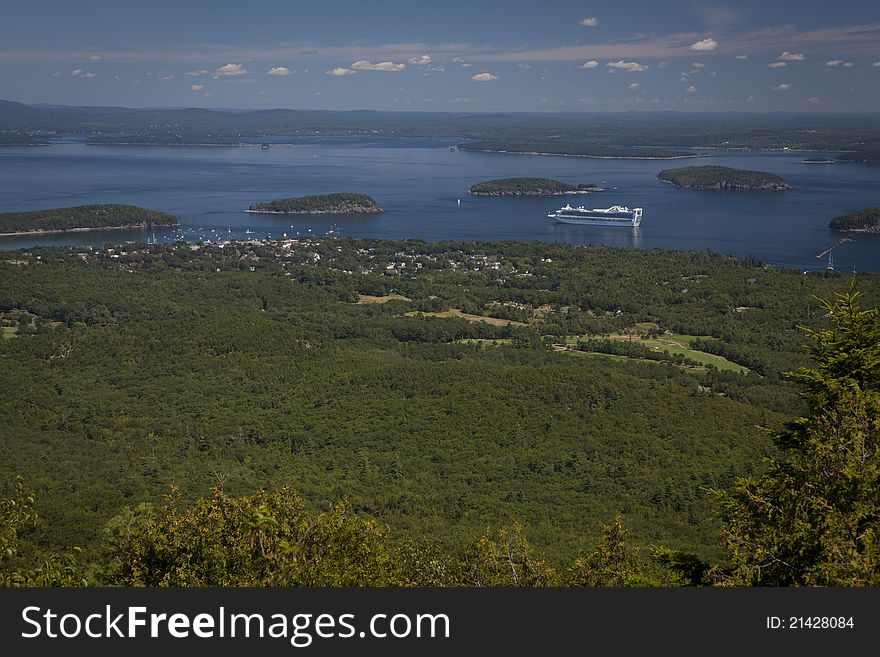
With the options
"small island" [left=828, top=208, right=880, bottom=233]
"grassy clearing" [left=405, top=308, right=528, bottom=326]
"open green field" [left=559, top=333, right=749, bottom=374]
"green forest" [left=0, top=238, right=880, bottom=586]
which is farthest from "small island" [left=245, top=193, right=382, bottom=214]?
"open green field" [left=559, top=333, right=749, bottom=374]

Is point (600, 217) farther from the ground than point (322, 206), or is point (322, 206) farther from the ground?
point (322, 206)

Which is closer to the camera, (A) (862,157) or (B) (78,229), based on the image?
(B) (78,229)

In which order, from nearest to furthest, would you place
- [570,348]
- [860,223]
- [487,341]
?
[570,348] < [487,341] < [860,223]

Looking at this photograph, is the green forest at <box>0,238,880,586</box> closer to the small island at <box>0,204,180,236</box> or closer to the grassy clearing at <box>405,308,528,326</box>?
the grassy clearing at <box>405,308,528,326</box>

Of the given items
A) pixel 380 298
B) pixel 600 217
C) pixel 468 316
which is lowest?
pixel 468 316

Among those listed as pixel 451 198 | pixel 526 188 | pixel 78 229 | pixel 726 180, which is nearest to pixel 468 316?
pixel 78 229

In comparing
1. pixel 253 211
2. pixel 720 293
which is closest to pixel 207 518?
pixel 720 293

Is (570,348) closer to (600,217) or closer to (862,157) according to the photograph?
(600,217)
